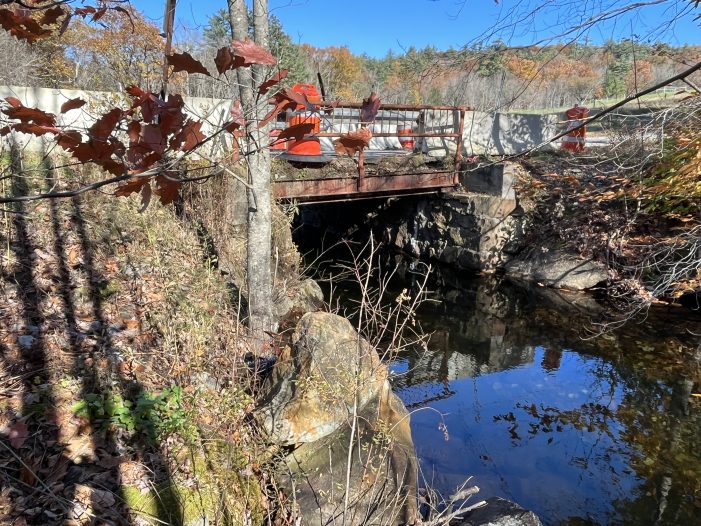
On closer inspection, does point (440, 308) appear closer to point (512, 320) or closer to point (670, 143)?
point (512, 320)

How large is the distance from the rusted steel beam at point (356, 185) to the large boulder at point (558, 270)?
7.68 feet

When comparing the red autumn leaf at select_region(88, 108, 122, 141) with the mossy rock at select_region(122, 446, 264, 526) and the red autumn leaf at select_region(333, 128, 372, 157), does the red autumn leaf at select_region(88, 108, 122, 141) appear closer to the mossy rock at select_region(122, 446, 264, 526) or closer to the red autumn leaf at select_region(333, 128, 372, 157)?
the red autumn leaf at select_region(333, 128, 372, 157)

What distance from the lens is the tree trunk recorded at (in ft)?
13.0

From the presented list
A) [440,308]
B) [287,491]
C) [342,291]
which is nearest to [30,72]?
[342,291]

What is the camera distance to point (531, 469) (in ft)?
14.4

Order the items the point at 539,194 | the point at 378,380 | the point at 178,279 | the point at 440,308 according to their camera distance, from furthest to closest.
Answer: the point at 539,194 < the point at 440,308 < the point at 178,279 < the point at 378,380

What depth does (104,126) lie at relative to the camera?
0.97m

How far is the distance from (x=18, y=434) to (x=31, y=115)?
7.84 ft

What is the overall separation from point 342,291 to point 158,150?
27.1ft

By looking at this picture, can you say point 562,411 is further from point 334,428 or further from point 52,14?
point 52,14

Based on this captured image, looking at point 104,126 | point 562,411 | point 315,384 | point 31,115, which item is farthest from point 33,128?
point 562,411

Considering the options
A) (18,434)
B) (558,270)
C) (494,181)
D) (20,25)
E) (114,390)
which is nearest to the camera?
(20,25)

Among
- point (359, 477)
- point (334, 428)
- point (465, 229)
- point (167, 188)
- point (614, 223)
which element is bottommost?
point (359, 477)

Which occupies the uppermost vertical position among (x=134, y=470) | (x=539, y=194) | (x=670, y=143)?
(x=670, y=143)
